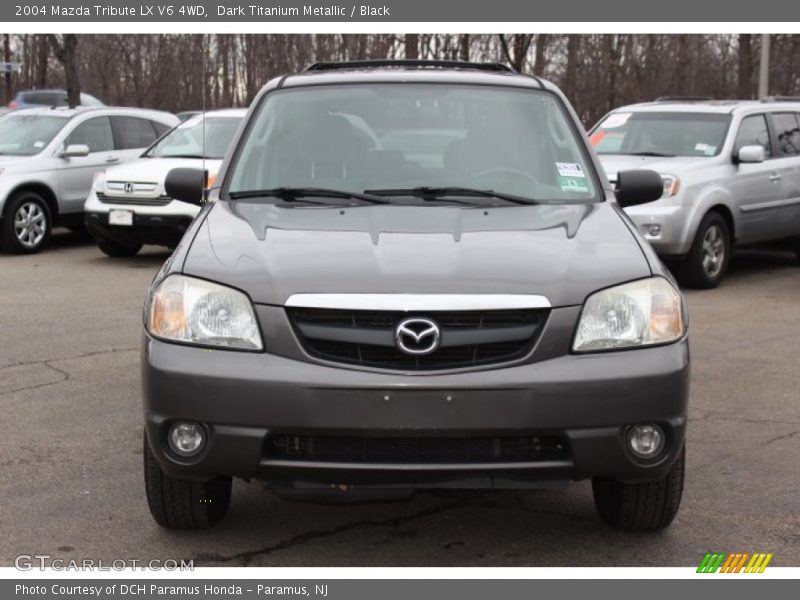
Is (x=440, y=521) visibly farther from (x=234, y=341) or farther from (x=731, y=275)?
(x=731, y=275)

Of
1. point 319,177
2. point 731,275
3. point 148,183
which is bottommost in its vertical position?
point 731,275

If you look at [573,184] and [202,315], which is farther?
[573,184]

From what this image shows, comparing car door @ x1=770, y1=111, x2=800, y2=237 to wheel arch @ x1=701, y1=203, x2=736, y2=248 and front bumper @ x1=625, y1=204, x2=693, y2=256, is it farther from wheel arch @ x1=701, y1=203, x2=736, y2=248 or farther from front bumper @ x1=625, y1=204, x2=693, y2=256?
front bumper @ x1=625, y1=204, x2=693, y2=256

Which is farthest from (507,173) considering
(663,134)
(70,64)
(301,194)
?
(70,64)

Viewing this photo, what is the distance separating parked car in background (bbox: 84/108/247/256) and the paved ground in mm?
4507

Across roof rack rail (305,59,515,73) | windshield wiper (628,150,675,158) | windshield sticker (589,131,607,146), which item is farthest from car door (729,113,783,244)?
roof rack rail (305,59,515,73)

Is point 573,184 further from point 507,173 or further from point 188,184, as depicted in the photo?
point 188,184

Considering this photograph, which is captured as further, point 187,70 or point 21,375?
point 187,70

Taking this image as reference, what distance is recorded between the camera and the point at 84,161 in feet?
46.1

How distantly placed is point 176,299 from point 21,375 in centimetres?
340

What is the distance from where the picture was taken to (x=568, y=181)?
16.5 ft

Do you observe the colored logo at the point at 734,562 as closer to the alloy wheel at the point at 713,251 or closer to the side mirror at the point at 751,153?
the alloy wheel at the point at 713,251

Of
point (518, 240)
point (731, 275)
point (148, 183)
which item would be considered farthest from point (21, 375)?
point (731, 275)

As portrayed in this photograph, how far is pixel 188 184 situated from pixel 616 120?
25.0 feet
